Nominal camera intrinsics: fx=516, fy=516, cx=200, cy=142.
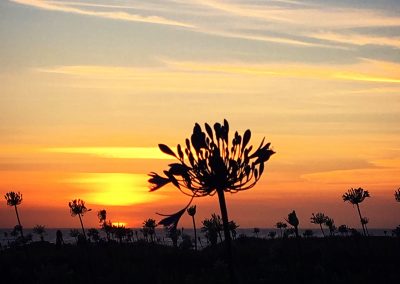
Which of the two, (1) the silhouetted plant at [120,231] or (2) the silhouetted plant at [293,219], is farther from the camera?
(1) the silhouetted plant at [120,231]

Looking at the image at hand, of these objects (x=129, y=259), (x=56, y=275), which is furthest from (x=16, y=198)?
(x=56, y=275)

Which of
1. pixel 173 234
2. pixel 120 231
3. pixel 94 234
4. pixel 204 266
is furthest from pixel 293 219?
pixel 94 234

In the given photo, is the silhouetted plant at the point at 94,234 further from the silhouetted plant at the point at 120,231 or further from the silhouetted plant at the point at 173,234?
the silhouetted plant at the point at 173,234

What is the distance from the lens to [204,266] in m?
29.9

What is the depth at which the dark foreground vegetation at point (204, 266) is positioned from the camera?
23609 millimetres

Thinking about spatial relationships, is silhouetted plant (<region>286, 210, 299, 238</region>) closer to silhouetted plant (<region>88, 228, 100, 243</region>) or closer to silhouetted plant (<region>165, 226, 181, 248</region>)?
silhouetted plant (<region>165, 226, 181, 248</region>)

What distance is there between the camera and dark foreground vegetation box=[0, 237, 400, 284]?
77.5ft

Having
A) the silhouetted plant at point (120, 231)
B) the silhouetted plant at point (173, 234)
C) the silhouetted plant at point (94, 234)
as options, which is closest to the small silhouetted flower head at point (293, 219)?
the silhouetted plant at point (173, 234)

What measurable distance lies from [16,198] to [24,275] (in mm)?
11481

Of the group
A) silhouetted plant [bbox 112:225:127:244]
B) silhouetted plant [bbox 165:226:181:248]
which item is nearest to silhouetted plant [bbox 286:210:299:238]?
silhouetted plant [bbox 165:226:181:248]

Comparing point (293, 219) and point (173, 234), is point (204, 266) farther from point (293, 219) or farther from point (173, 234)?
point (173, 234)

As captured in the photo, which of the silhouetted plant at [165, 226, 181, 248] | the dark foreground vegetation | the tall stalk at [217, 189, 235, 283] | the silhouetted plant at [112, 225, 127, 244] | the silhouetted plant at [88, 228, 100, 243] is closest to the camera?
the silhouetted plant at [165, 226, 181, 248]

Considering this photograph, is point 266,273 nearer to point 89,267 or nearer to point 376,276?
point 376,276

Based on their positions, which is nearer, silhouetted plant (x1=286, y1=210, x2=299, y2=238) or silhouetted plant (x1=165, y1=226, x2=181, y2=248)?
silhouetted plant (x1=165, y1=226, x2=181, y2=248)
